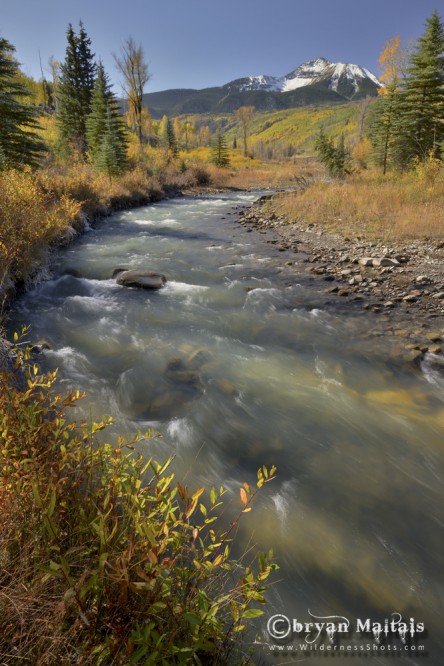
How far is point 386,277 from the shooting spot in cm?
940

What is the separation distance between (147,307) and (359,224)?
10.2m

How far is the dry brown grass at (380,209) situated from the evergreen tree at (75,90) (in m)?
25.0

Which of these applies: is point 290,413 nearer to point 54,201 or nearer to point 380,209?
point 54,201

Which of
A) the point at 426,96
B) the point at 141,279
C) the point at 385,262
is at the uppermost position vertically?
the point at 426,96

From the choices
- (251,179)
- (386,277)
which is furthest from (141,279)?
(251,179)

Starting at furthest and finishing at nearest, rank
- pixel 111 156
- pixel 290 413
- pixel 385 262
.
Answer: pixel 111 156 → pixel 385 262 → pixel 290 413

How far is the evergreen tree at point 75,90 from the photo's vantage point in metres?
31.8

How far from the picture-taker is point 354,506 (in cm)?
365

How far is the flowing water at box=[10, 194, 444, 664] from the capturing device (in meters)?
3.01

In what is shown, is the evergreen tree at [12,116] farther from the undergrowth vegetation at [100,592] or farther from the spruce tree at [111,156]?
the undergrowth vegetation at [100,592]

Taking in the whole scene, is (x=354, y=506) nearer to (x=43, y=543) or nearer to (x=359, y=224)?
(x=43, y=543)

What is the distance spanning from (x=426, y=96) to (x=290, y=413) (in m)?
28.6

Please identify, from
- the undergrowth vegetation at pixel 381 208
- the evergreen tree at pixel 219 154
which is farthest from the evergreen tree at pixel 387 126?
the evergreen tree at pixel 219 154

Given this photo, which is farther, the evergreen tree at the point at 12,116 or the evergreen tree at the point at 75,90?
the evergreen tree at the point at 75,90
